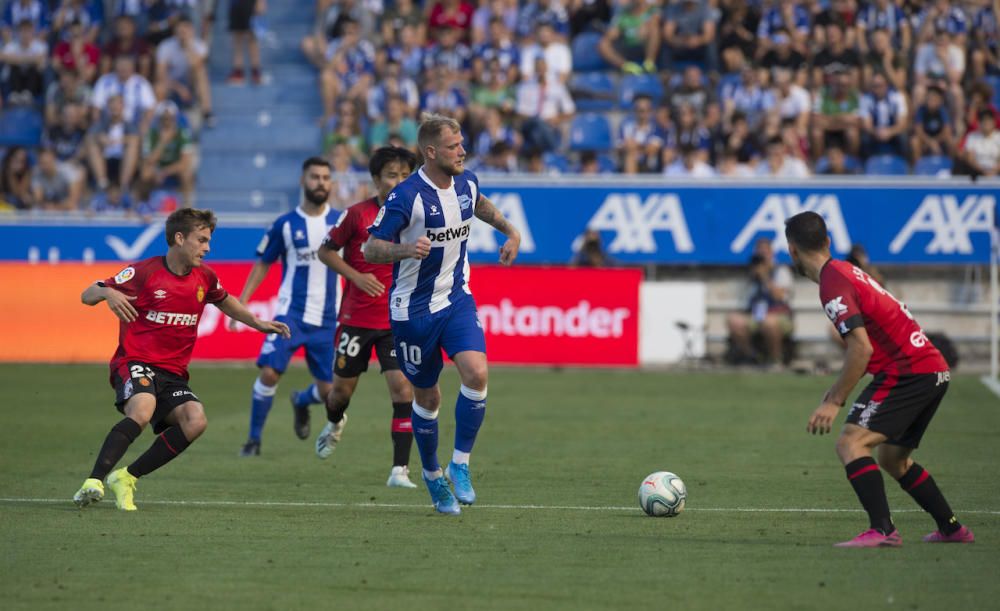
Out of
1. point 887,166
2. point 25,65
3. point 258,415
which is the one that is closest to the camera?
point 258,415

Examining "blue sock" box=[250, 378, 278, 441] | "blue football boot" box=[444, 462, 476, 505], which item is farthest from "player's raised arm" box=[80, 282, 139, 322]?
"blue sock" box=[250, 378, 278, 441]

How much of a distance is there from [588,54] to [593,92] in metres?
1.02

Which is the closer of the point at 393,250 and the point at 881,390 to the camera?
the point at 881,390

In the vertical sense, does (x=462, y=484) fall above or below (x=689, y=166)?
above

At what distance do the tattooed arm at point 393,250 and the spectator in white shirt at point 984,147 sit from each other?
1537 centimetres

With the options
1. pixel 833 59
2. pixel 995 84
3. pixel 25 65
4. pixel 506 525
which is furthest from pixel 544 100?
pixel 506 525

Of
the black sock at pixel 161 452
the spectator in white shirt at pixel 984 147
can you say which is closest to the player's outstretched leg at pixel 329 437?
the black sock at pixel 161 452

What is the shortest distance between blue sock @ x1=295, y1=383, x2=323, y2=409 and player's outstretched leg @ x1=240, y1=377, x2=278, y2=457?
1.04 ft

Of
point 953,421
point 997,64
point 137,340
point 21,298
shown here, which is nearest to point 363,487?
point 137,340

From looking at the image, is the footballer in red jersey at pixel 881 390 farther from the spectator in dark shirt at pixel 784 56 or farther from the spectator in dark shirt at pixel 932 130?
the spectator in dark shirt at pixel 784 56

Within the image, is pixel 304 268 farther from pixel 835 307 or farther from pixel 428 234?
pixel 835 307

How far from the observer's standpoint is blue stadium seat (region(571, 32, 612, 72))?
26.3 meters

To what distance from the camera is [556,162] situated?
2419 cm

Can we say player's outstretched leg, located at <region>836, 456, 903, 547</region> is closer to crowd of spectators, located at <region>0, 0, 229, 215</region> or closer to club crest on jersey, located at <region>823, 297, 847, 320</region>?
club crest on jersey, located at <region>823, 297, 847, 320</region>
